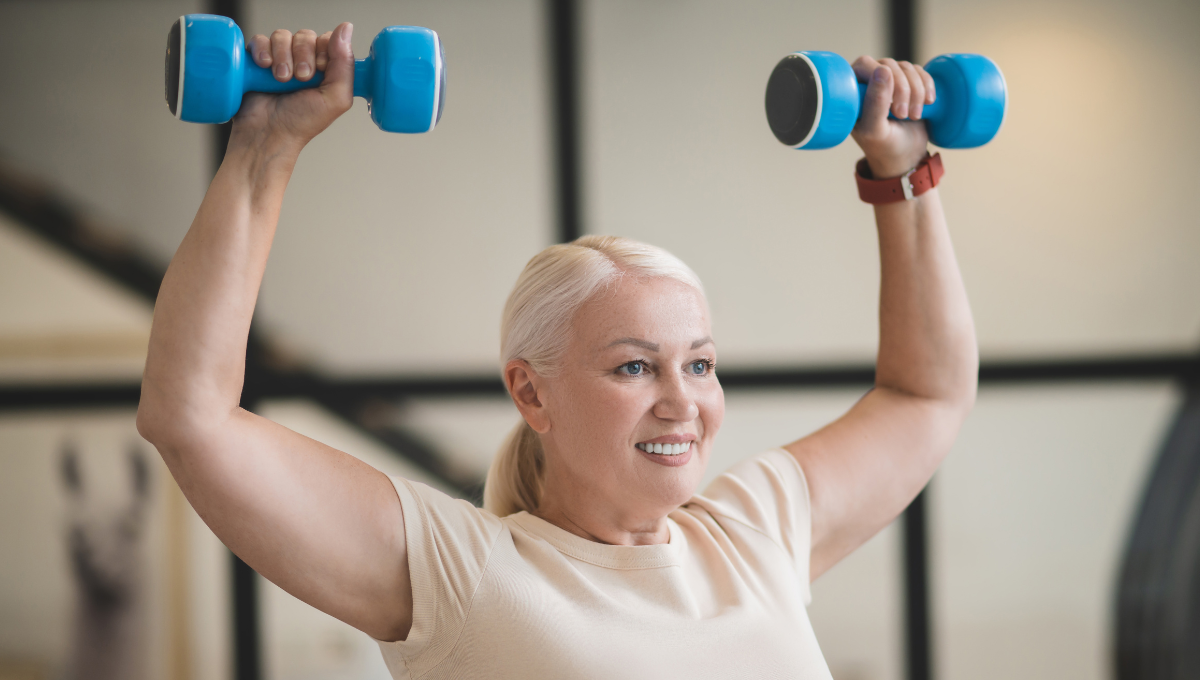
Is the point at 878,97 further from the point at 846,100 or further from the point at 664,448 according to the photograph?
the point at 664,448

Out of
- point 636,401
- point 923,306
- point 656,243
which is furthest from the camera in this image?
point 656,243

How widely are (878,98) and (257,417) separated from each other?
0.88 metres

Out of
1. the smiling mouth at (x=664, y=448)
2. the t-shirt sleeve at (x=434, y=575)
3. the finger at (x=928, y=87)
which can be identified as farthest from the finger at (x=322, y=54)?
the finger at (x=928, y=87)

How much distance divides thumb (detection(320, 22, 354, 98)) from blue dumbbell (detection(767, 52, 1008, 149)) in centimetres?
58

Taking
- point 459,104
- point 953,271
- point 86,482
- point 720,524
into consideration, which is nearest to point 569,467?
point 720,524

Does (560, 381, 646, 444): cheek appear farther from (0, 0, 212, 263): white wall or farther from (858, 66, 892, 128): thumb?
(0, 0, 212, 263): white wall

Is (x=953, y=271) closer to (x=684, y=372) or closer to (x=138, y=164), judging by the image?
(x=684, y=372)

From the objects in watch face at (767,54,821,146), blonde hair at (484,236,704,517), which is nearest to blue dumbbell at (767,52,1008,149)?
watch face at (767,54,821,146)

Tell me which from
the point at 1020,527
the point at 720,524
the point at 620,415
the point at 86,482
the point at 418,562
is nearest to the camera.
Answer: the point at 418,562

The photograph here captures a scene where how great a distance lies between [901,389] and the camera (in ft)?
4.40

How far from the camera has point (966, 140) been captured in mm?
1235

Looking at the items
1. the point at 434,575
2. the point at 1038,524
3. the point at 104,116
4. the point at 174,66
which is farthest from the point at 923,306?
the point at 104,116

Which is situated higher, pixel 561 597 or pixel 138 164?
pixel 138 164

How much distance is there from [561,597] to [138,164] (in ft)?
7.36
